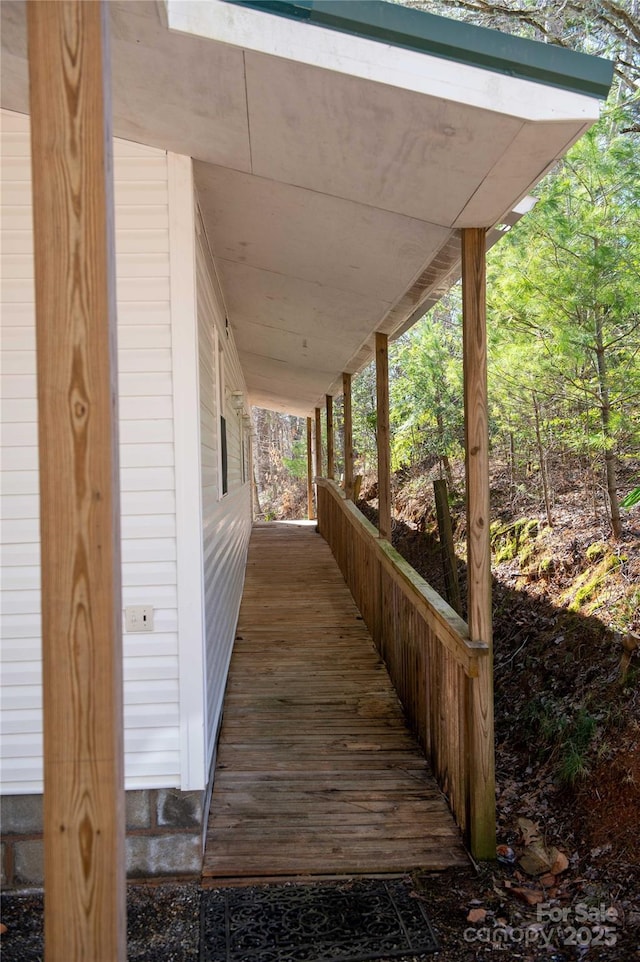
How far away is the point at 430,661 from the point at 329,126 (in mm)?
2878

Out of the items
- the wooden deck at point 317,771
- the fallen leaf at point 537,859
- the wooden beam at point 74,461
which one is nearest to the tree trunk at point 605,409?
the wooden deck at point 317,771

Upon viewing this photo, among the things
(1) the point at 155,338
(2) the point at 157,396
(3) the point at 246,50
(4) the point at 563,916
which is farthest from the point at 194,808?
(3) the point at 246,50

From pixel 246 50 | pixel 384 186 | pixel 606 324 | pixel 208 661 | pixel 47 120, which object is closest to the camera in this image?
pixel 47 120

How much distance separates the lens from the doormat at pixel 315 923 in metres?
2.72

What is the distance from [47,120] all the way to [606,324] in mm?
4731

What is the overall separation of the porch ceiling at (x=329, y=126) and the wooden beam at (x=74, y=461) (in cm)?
92

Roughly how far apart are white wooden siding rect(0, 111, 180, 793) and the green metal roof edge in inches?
46.3

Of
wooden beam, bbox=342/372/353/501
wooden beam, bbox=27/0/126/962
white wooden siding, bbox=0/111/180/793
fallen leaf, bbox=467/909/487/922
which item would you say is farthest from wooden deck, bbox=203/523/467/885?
wooden beam, bbox=342/372/353/501

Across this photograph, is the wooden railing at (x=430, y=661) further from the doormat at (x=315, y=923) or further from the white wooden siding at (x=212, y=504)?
the white wooden siding at (x=212, y=504)

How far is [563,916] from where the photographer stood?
9.41 feet

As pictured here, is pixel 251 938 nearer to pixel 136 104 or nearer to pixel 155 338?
pixel 155 338

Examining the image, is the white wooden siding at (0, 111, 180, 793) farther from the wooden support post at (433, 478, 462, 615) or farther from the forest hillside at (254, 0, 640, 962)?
the wooden support post at (433, 478, 462, 615)

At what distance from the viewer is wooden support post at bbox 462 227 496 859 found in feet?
11.1

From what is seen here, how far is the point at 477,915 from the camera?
2.93 meters
